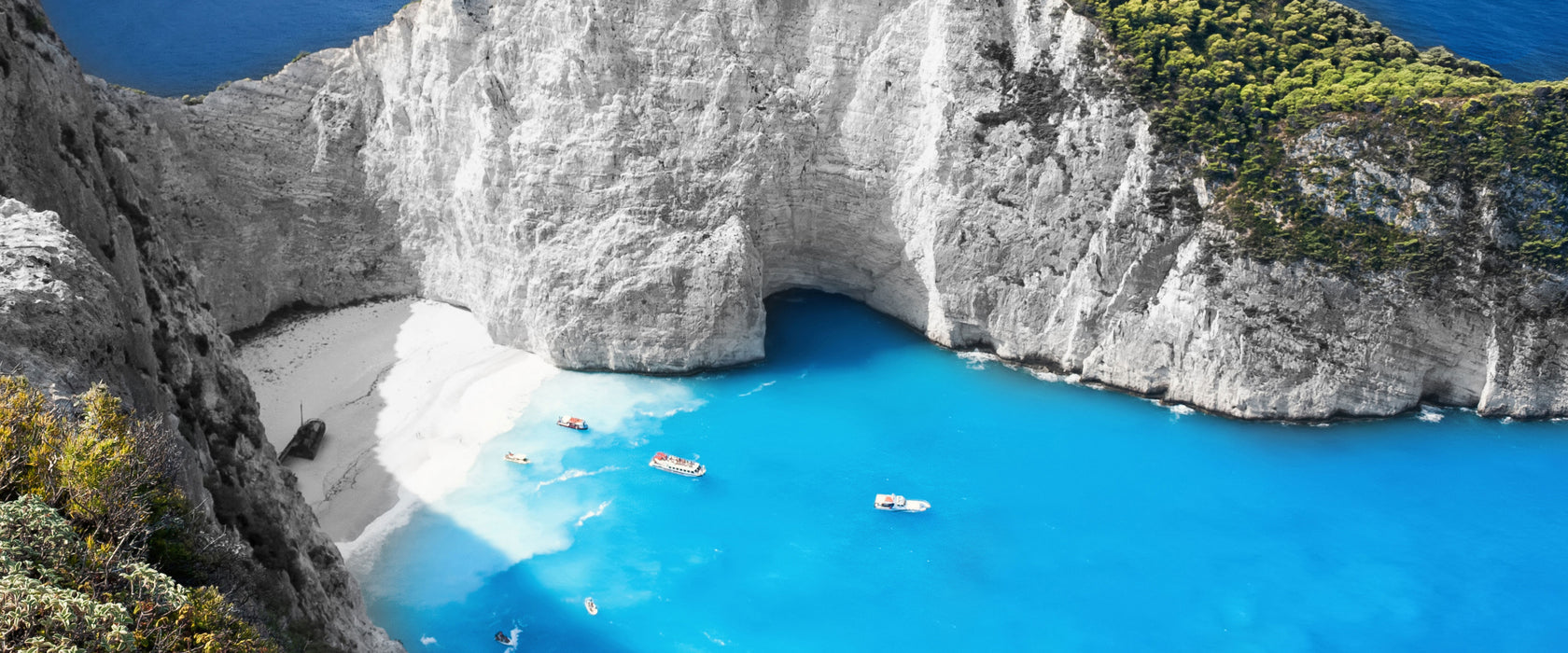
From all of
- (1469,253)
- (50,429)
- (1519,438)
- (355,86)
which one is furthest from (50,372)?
(1519,438)

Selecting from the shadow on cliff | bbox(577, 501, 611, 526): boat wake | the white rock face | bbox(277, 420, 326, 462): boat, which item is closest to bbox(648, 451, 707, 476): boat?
bbox(577, 501, 611, 526): boat wake

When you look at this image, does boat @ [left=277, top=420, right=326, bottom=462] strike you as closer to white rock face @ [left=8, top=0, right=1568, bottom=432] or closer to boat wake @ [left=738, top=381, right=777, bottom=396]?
white rock face @ [left=8, top=0, right=1568, bottom=432]

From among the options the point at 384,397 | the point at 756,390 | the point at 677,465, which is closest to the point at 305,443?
the point at 384,397

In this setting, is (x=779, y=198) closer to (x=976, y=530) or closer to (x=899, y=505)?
(x=899, y=505)

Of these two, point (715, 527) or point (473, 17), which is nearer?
point (715, 527)

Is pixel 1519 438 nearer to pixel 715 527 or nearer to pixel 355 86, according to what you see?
pixel 715 527

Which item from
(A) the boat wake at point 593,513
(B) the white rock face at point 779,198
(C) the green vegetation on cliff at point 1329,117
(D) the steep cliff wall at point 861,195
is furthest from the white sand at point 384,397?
(C) the green vegetation on cliff at point 1329,117

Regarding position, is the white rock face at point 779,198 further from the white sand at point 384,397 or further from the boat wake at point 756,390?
the white sand at point 384,397
